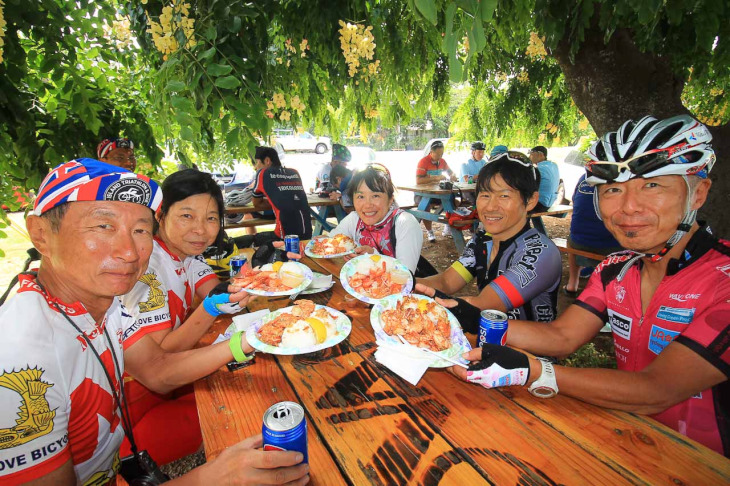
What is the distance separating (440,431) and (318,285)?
5.43 ft

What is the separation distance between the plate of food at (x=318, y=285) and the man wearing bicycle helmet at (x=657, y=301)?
1410 millimetres

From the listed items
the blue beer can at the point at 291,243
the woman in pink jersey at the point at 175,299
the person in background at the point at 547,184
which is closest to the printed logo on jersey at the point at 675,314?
the woman in pink jersey at the point at 175,299

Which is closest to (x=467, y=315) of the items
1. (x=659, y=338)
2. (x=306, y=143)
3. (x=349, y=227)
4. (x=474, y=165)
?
(x=659, y=338)

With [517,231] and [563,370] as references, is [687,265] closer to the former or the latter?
[563,370]

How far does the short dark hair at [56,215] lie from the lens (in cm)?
129

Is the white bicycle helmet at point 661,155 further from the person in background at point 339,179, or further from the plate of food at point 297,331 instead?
the person in background at point 339,179

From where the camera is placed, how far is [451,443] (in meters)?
1.24

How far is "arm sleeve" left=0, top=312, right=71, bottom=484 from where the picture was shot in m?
1.05

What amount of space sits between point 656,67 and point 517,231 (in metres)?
2.96

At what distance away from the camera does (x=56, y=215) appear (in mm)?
1293

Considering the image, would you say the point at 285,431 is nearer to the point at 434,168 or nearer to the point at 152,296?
the point at 152,296

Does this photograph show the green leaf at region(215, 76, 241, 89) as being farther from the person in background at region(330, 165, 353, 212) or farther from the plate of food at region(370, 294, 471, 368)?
the person in background at region(330, 165, 353, 212)

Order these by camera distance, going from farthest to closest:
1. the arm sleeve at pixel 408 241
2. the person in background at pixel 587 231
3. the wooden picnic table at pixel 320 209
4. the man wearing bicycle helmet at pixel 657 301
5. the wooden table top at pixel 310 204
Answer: the wooden picnic table at pixel 320 209, the wooden table top at pixel 310 204, the person in background at pixel 587 231, the arm sleeve at pixel 408 241, the man wearing bicycle helmet at pixel 657 301

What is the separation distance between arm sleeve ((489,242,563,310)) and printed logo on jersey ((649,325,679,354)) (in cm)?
75
